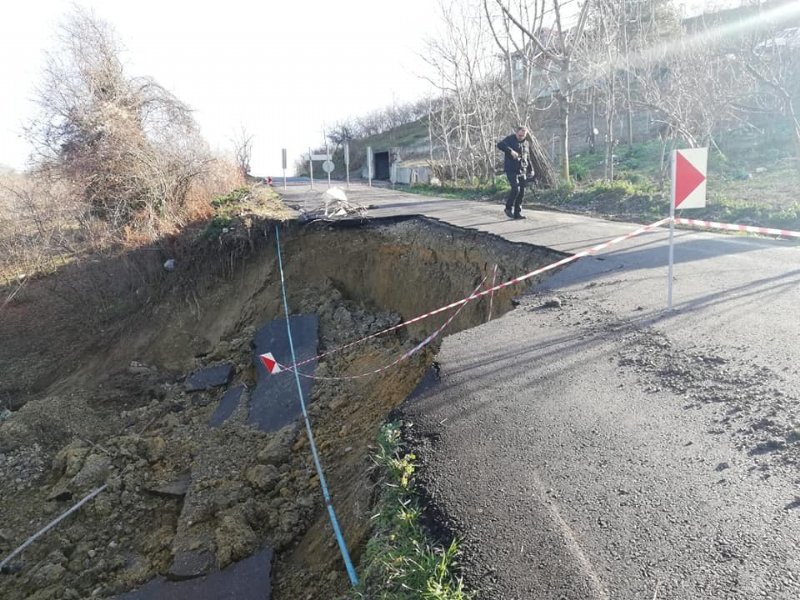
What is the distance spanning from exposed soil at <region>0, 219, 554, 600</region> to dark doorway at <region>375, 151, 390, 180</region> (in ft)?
103

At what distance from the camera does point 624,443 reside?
11.3ft

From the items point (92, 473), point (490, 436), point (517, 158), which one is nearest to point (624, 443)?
point (490, 436)

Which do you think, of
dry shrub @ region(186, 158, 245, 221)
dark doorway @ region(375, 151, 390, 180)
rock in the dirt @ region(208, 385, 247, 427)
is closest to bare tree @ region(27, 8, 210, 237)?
dry shrub @ region(186, 158, 245, 221)

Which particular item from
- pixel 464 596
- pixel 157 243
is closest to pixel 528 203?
pixel 157 243

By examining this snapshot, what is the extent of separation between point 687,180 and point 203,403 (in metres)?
7.92

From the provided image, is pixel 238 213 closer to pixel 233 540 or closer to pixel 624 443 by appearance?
pixel 233 540

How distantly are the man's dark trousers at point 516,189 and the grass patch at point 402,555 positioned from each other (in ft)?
27.1

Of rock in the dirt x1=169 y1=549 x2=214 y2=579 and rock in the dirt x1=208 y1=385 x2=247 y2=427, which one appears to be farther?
rock in the dirt x1=208 y1=385 x2=247 y2=427

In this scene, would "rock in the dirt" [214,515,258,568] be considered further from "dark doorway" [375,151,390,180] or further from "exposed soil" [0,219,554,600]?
"dark doorway" [375,151,390,180]

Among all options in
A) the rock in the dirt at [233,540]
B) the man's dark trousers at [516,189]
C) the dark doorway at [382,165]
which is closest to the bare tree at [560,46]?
the man's dark trousers at [516,189]

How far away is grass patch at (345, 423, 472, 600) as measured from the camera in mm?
2551

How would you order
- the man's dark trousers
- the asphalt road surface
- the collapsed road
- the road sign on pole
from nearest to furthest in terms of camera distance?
the asphalt road surface, the collapsed road, the road sign on pole, the man's dark trousers

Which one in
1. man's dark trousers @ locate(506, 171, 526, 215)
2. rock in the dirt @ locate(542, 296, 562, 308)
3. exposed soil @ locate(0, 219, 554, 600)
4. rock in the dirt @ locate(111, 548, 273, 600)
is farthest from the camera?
man's dark trousers @ locate(506, 171, 526, 215)

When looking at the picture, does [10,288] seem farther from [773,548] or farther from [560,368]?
[773,548]
